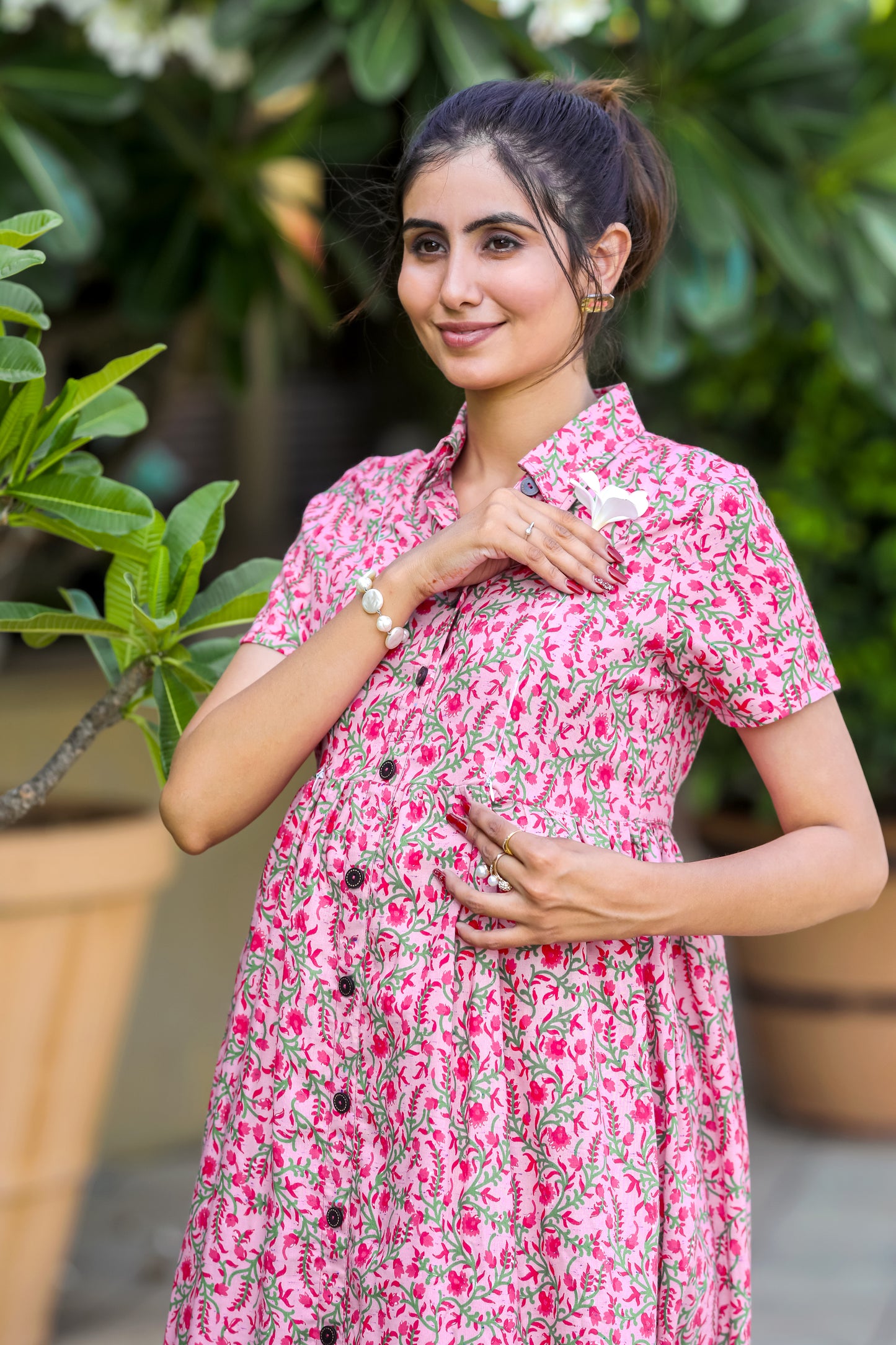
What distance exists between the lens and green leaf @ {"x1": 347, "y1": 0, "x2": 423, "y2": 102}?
2273 millimetres

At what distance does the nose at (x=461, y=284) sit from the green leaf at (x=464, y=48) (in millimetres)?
1186

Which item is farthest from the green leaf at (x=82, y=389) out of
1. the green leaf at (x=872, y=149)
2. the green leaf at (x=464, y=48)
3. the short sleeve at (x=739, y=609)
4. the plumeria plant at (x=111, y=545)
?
the green leaf at (x=872, y=149)

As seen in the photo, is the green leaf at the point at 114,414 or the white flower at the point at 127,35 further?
the white flower at the point at 127,35

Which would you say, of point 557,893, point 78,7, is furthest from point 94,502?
point 78,7

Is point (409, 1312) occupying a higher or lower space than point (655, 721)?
lower

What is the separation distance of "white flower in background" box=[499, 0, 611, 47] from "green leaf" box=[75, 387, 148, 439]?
106cm

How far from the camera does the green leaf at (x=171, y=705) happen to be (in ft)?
4.76

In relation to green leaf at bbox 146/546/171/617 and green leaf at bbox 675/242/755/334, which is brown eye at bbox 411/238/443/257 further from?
green leaf at bbox 675/242/755/334

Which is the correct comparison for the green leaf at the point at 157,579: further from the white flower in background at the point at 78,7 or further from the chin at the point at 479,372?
the white flower in background at the point at 78,7

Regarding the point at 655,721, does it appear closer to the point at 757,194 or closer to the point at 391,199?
the point at 391,199

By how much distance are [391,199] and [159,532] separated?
37 cm

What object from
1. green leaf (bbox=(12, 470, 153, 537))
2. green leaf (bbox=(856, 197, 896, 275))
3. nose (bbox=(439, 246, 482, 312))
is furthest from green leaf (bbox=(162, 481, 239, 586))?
green leaf (bbox=(856, 197, 896, 275))

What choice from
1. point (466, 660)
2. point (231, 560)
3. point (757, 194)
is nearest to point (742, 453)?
point (757, 194)

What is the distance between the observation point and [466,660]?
1.25m
